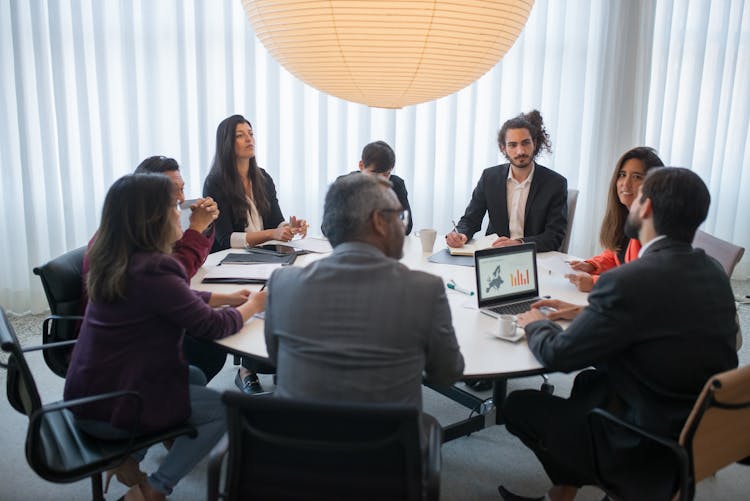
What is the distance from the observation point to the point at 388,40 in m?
1.80

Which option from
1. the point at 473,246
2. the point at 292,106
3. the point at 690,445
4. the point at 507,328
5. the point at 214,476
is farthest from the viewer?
the point at 292,106

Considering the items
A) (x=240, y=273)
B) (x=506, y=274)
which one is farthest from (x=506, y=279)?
(x=240, y=273)

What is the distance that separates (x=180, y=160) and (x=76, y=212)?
31.1 inches

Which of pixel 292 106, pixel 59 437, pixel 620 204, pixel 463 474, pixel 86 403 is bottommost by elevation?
pixel 463 474

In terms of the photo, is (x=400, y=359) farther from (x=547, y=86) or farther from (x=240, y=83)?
(x=547, y=86)

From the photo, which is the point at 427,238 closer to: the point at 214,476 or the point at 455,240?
the point at 455,240

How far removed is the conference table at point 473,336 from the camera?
5.99ft

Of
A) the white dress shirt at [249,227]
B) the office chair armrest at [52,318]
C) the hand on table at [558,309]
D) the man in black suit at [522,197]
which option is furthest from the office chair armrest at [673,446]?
the white dress shirt at [249,227]

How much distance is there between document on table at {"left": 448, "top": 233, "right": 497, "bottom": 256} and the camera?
3.08m

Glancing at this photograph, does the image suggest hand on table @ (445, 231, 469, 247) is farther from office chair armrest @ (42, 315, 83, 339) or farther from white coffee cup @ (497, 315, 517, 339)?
office chair armrest @ (42, 315, 83, 339)

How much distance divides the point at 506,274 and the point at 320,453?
1.19 metres

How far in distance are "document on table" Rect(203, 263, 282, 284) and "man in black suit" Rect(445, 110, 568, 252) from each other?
0.99 metres

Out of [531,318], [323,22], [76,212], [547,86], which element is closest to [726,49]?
[547,86]

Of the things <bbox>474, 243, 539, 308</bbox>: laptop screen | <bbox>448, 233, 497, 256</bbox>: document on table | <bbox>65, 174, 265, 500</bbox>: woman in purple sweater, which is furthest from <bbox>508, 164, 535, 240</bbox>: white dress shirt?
<bbox>65, 174, 265, 500</bbox>: woman in purple sweater
